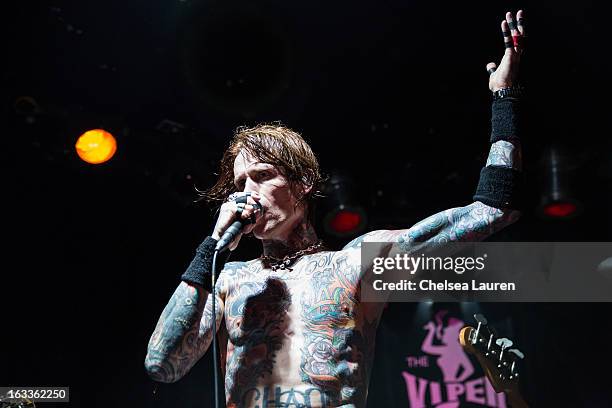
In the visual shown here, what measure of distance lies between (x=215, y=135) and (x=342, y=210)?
0.71m

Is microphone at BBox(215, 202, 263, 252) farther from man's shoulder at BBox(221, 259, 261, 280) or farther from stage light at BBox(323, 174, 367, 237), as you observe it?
stage light at BBox(323, 174, 367, 237)

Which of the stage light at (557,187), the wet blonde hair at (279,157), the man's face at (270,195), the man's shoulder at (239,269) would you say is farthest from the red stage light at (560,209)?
the man's shoulder at (239,269)

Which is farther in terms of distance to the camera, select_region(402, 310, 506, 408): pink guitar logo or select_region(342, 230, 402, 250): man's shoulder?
select_region(402, 310, 506, 408): pink guitar logo

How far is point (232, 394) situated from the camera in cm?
184

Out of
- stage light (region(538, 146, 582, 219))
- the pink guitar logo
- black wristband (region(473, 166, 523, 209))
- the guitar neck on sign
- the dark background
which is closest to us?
black wristband (region(473, 166, 523, 209))

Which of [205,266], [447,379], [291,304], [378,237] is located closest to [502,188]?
[378,237]

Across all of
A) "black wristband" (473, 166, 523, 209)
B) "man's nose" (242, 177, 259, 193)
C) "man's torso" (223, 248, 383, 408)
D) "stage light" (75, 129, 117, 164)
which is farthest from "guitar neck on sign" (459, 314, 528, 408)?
"stage light" (75, 129, 117, 164)

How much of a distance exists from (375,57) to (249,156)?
4.45ft

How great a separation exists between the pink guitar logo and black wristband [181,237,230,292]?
83.6 inches

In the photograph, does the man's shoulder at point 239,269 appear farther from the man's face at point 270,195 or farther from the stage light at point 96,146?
the stage light at point 96,146

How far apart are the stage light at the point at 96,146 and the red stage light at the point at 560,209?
2.06 metres

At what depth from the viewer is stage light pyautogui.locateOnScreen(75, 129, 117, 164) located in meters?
3.07

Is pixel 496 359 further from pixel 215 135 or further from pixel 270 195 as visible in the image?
pixel 215 135

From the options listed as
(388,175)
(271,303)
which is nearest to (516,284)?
(388,175)
